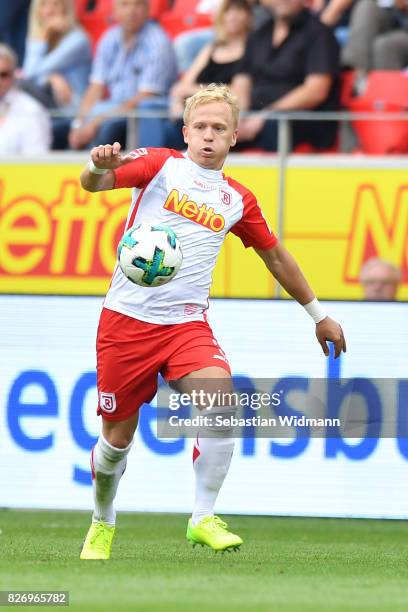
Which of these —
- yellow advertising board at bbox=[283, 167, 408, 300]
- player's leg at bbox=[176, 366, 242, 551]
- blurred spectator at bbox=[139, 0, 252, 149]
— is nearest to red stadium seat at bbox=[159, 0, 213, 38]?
blurred spectator at bbox=[139, 0, 252, 149]

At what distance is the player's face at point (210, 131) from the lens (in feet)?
22.7

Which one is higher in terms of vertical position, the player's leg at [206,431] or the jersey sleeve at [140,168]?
the jersey sleeve at [140,168]

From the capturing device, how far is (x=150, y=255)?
6617 mm

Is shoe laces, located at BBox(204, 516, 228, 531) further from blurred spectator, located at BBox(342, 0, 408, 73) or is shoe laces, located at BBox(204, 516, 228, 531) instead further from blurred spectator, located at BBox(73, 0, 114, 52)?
blurred spectator, located at BBox(73, 0, 114, 52)

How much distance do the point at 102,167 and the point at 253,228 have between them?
1.04 metres

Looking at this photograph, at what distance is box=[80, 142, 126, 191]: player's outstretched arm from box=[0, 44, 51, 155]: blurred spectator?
6666mm

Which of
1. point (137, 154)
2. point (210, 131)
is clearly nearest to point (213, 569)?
point (137, 154)

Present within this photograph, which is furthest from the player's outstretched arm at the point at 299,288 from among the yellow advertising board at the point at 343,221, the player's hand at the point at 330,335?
the yellow advertising board at the point at 343,221

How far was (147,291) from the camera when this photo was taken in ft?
22.7

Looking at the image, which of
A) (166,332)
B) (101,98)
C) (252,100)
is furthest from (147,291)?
(101,98)

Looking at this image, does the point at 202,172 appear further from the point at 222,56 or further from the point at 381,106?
the point at 222,56

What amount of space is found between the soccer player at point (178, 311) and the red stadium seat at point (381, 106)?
557cm

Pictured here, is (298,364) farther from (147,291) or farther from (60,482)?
(147,291)

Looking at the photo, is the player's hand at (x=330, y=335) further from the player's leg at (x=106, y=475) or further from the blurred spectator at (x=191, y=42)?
the blurred spectator at (x=191, y=42)
